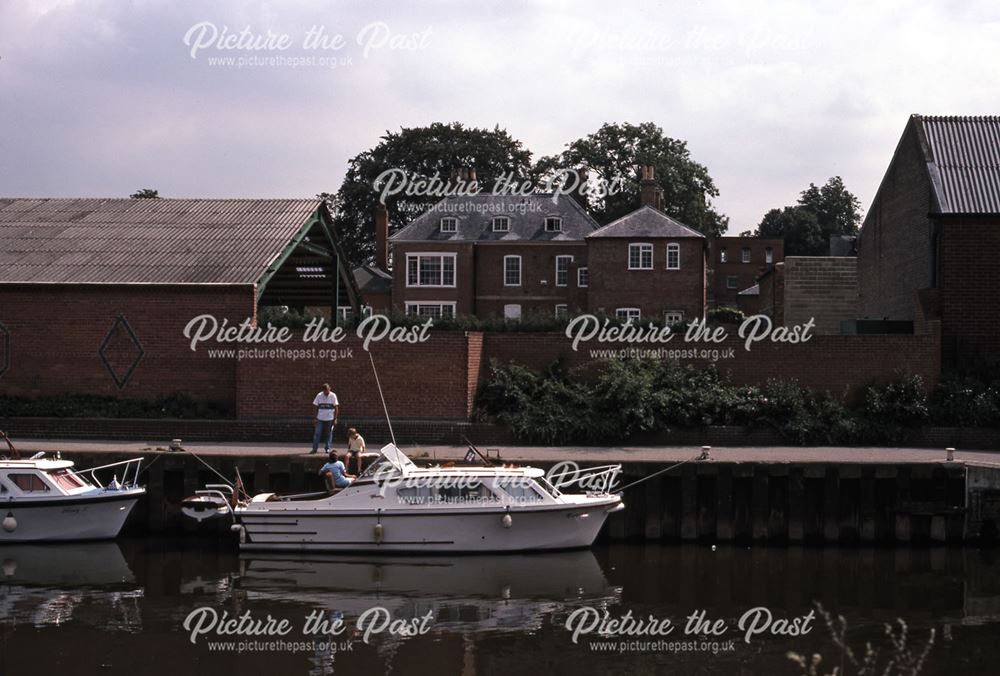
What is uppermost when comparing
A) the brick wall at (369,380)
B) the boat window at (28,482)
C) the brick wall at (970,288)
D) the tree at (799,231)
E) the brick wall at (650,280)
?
the tree at (799,231)

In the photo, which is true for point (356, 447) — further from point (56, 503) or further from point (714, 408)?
point (714, 408)

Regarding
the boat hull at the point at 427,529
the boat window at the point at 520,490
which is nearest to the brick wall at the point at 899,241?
the boat hull at the point at 427,529

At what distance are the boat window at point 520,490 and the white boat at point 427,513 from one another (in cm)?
2

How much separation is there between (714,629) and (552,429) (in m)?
9.95

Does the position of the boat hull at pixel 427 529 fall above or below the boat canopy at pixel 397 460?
below

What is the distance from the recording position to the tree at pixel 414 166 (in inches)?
3113

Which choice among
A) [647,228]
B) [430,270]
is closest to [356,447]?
[647,228]

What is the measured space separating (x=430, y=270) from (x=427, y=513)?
A: 40.3 meters

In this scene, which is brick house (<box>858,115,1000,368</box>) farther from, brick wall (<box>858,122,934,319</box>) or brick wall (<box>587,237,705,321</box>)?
brick wall (<box>587,237,705,321</box>)

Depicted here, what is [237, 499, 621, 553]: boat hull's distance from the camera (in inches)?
850

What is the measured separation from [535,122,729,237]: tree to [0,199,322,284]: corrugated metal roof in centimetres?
4640

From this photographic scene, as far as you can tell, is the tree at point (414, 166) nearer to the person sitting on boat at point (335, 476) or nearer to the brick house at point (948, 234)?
the brick house at point (948, 234)

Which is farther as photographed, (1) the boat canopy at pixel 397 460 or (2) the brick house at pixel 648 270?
(2) the brick house at pixel 648 270

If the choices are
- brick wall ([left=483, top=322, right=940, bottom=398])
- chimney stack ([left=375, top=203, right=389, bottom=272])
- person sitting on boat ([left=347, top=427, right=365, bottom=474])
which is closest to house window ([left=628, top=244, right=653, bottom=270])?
chimney stack ([left=375, top=203, right=389, bottom=272])
